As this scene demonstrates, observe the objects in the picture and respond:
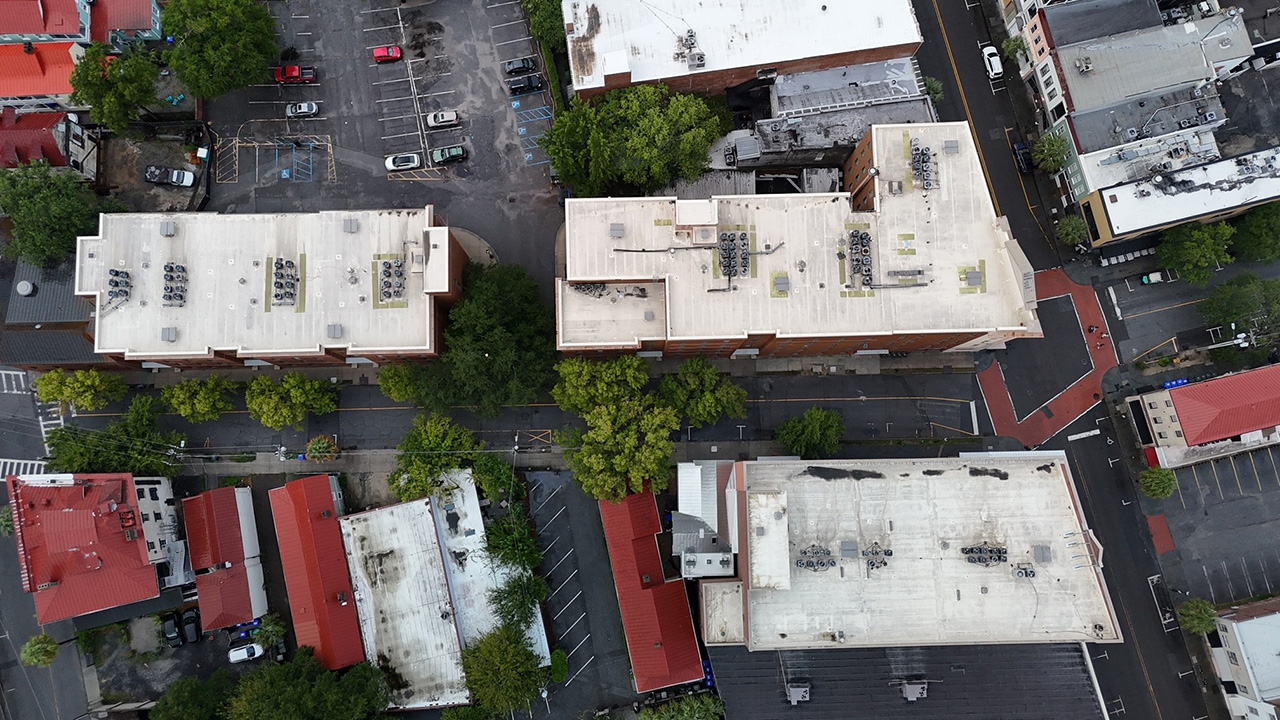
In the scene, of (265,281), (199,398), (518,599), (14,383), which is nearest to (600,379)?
(518,599)

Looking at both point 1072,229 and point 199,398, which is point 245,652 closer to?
point 199,398

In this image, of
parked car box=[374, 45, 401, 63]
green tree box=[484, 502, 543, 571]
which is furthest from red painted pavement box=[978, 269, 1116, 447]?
parked car box=[374, 45, 401, 63]

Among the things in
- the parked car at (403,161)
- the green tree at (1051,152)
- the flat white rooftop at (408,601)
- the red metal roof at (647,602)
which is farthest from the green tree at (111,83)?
the green tree at (1051,152)

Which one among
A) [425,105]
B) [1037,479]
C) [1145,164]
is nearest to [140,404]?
[425,105]

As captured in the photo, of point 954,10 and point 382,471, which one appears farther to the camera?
point 954,10

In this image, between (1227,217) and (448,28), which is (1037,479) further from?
(448,28)

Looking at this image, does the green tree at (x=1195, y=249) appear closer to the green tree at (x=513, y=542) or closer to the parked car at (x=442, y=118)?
the green tree at (x=513, y=542)

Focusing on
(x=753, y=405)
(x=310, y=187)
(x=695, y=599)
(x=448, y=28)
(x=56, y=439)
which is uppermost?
(x=448, y=28)
